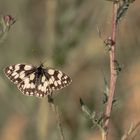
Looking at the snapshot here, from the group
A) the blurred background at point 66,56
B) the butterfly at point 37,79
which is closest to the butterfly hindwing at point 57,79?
the butterfly at point 37,79

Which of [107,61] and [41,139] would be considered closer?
[41,139]

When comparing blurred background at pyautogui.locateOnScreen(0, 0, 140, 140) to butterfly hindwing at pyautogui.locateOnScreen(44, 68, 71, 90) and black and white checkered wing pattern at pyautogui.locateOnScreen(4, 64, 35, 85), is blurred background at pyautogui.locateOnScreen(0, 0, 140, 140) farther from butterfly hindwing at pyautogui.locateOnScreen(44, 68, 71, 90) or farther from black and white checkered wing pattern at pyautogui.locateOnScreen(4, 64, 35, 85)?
butterfly hindwing at pyautogui.locateOnScreen(44, 68, 71, 90)

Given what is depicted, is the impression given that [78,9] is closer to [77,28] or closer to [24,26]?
[77,28]

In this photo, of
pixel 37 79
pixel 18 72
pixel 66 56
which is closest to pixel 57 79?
pixel 37 79

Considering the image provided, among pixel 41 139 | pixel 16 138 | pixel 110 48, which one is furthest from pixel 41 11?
pixel 110 48

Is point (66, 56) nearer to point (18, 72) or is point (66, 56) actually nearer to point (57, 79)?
point (18, 72)
